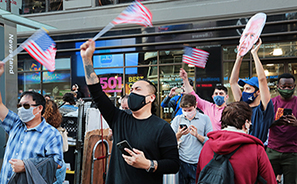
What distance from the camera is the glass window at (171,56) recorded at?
11.2 meters

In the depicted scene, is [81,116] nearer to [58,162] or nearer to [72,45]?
[58,162]

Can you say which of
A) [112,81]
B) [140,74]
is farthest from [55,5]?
[140,74]

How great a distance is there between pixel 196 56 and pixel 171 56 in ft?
3.46

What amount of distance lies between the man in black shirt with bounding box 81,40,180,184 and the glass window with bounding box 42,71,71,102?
10.6 metres

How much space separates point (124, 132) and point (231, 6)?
30.5 feet

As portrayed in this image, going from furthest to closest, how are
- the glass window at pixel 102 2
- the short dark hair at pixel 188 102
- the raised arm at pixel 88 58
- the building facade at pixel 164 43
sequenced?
the glass window at pixel 102 2 → the building facade at pixel 164 43 → the short dark hair at pixel 188 102 → the raised arm at pixel 88 58

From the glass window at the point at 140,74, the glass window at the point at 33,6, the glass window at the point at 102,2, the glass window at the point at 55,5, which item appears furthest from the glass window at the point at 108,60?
the glass window at the point at 33,6

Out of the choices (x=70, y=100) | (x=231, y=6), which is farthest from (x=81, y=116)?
(x=231, y=6)

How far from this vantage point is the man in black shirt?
2416 millimetres

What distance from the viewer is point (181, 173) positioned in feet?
13.8

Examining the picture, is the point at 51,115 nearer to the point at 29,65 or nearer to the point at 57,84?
the point at 57,84

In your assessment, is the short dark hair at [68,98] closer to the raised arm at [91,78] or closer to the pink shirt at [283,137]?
the raised arm at [91,78]

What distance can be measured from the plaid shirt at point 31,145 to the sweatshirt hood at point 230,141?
5.72 ft

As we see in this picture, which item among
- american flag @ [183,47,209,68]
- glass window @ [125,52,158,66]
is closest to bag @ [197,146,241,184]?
american flag @ [183,47,209,68]
